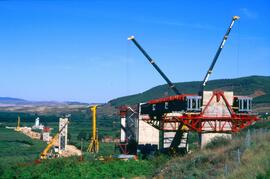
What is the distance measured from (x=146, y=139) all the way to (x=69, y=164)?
13.0m

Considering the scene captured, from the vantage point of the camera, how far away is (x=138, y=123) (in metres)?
46.5

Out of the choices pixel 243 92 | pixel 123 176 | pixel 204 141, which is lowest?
pixel 123 176

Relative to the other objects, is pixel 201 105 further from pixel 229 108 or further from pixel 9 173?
pixel 9 173

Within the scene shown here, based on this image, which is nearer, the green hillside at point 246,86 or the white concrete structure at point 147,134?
the white concrete structure at point 147,134

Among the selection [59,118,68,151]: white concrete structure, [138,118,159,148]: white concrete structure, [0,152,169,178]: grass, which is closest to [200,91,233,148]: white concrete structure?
[0,152,169,178]: grass

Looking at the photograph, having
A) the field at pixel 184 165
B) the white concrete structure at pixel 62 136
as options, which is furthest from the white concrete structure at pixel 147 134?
the white concrete structure at pixel 62 136

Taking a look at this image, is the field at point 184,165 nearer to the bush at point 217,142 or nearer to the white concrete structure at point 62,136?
the bush at point 217,142

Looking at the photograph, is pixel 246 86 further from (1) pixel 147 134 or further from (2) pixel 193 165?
(2) pixel 193 165

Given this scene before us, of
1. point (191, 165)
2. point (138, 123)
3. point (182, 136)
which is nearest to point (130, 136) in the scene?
point (138, 123)

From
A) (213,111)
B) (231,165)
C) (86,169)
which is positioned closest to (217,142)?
(213,111)

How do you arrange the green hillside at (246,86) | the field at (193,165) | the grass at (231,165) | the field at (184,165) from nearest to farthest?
the grass at (231,165) → the field at (193,165) → the field at (184,165) → the green hillside at (246,86)

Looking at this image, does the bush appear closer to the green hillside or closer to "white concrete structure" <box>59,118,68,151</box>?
"white concrete structure" <box>59,118,68,151</box>

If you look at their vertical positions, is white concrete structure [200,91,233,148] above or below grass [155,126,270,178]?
above

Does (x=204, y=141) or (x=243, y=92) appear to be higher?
(x=243, y=92)
